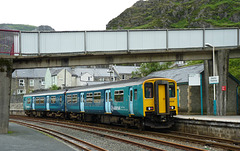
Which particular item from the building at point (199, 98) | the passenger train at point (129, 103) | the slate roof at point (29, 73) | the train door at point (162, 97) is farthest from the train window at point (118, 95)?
the slate roof at point (29, 73)

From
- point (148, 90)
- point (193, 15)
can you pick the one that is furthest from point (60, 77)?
point (193, 15)

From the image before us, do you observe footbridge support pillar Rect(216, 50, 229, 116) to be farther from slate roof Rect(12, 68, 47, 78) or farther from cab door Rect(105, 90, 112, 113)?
slate roof Rect(12, 68, 47, 78)

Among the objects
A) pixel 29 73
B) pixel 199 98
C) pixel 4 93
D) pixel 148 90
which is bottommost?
pixel 199 98

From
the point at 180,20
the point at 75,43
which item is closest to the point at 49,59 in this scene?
the point at 75,43

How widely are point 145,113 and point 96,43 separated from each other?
7883 millimetres

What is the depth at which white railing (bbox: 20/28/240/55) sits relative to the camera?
73.3 ft

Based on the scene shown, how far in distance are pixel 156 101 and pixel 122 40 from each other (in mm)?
7464

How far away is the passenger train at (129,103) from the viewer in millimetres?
17922

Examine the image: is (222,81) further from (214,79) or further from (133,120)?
(133,120)

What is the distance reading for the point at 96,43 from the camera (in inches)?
925

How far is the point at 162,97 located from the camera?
59.5 ft

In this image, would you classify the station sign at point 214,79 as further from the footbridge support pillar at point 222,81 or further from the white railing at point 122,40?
the white railing at point 122,40

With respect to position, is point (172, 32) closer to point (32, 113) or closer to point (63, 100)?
point (63, 100)

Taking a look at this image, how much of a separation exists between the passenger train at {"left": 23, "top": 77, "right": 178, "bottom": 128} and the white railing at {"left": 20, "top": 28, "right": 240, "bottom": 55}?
3184 mm
